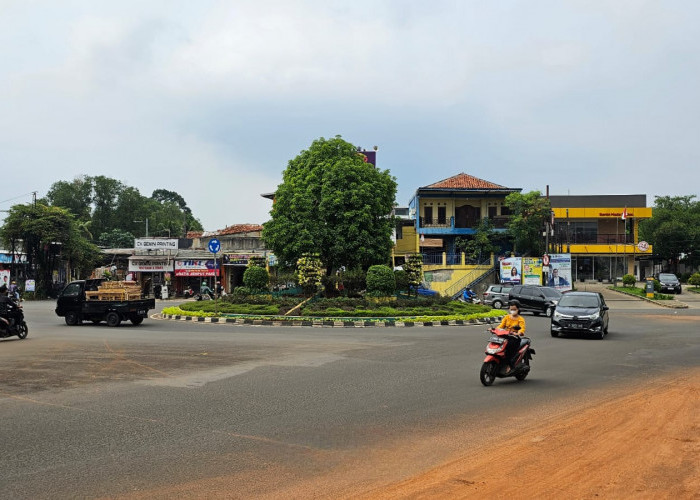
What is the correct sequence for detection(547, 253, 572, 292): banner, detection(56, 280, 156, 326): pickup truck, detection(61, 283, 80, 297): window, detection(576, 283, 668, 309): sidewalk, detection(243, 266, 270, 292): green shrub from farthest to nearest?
detection(547, 253, 572, 292): banner → detection(576, 283, 668, 309): sidewalk → detection(243, 266, 270, 292): green shrub → detection(61, 283, 80, 297): window → detection(56, 280, 156, 326): pickup truck

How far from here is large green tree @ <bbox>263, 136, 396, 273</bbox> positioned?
28703 mm

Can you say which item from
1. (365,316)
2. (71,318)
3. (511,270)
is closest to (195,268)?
(511,270)

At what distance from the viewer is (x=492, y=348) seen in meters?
10.1

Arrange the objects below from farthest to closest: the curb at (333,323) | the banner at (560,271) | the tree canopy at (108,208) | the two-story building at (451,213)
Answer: the tree canopy at (108,208) < the two-story building at (451,213) < the banner at (560,271) < the curb at (333,323)

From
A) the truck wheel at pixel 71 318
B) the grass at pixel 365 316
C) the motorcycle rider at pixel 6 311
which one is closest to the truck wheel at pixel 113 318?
the truck wheel at pixel 71 318

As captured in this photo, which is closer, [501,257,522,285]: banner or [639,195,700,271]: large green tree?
[501,257,522,285]: banner

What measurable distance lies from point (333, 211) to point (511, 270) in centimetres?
1865

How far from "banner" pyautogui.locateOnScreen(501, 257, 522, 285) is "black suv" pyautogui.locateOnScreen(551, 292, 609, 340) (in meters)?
22.5

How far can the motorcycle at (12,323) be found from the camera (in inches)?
664

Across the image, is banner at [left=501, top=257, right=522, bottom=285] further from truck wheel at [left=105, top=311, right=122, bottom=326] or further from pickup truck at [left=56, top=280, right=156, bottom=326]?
truck wheel at [left=105, top=311, right=122, bottom=326]

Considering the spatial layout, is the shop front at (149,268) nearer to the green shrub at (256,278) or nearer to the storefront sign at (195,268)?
the storefront sign at (195,268)

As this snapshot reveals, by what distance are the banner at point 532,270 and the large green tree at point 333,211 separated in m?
15.1

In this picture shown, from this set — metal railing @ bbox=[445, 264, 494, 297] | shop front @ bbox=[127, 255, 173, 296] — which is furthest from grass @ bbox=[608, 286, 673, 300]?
shop front @ bbox=[127, 255, 173, 296]

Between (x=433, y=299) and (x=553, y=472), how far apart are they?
2197 centimetres
